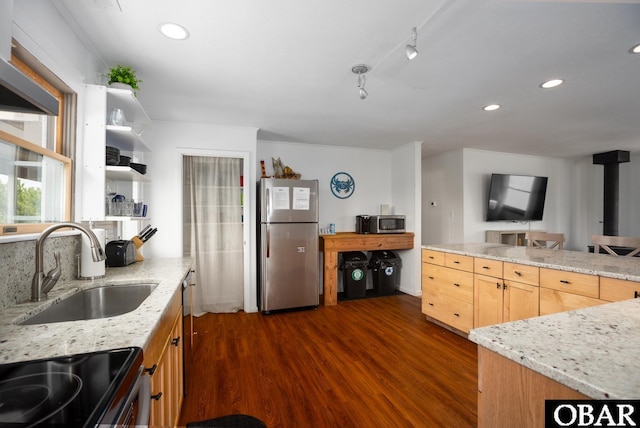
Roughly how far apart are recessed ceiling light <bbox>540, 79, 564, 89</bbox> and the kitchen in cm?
144

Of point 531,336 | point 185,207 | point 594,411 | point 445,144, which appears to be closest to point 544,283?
point 531,336

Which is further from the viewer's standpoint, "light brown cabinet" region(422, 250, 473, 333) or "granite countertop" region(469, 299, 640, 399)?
"light brown cabinet" region(422, 250, 473, 333)

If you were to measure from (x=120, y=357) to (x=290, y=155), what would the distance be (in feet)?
12.4

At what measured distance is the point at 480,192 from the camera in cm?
487

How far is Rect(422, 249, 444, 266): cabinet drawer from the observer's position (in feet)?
9.91

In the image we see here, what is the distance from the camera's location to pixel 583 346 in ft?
2.42

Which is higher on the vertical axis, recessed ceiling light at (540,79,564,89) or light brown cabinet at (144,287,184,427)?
recessed ceiling light at (540,79,564,89)

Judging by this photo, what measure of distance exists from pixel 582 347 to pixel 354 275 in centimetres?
346

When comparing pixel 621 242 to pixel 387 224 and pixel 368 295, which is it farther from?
pixel 368 295

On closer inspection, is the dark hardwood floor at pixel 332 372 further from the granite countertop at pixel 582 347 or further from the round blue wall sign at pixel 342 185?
the round blue wall sign at pixel 342 185

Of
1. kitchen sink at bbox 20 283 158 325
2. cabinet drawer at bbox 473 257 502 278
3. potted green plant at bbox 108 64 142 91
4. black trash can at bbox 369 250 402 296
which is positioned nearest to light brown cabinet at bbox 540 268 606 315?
cabinet drawer at bbox 473 257 502 278

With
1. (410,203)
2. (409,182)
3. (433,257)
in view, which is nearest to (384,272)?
(410,203)

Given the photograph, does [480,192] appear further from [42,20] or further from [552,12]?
[42,20]

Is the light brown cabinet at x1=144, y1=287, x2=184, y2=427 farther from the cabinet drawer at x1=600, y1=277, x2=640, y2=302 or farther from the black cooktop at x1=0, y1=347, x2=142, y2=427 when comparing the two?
the cabinet drawer at x1=600, y1=277, x2=640, y2=302
